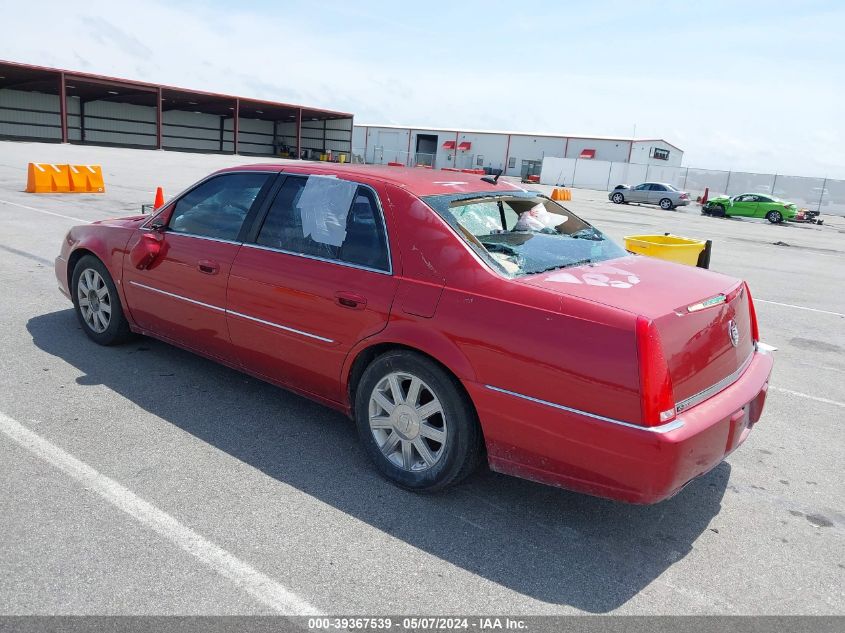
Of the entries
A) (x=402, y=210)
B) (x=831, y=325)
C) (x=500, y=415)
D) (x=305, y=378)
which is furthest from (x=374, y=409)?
(x=831, y=325)

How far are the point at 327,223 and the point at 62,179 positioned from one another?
1691cm

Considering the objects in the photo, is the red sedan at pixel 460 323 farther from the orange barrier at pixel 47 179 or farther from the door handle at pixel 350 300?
the orange barrier at pixel 47 179

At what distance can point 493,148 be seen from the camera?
62750 millimetres

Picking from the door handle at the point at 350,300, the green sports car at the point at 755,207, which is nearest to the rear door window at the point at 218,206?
the door handle at the point at 350,300

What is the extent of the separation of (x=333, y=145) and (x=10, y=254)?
5412cm

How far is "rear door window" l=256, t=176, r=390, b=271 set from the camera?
3.59m

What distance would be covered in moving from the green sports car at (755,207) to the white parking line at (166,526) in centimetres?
3417

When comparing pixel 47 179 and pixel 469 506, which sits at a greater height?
pixel 47 179

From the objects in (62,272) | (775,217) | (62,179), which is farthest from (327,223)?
(775,217)

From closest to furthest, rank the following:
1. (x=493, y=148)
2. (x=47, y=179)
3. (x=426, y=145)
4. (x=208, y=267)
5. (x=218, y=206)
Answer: (x=208, y=267), (x=218, y=206), (x=47, y=179), (x=493, y=148), (x=426, y=145)

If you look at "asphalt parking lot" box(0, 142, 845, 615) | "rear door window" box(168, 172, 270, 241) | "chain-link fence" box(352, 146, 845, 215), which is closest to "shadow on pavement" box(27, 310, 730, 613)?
"asphalt parking lot" box(0, 142, 845, 615)

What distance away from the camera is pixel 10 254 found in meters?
8.66

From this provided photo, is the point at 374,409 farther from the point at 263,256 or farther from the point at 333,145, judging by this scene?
the point at 333,145

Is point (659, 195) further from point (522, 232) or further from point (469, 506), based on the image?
point (469, 506)
